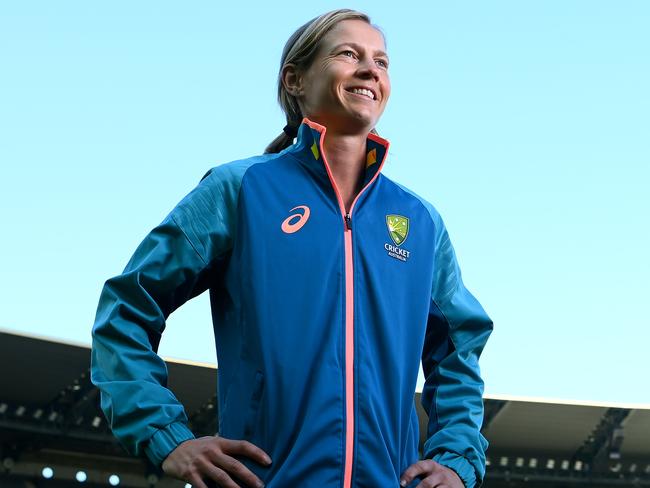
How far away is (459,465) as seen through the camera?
67.3 inches

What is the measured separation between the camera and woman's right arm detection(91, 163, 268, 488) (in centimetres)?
153

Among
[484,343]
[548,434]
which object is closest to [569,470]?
[548,434]

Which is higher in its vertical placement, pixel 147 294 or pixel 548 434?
pixel 147 294

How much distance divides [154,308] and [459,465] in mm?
599

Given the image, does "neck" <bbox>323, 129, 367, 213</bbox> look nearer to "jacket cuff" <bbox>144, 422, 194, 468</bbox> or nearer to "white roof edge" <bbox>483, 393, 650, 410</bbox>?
"jacket cuff" <bbox>144, 422, 194, 468</bbox>

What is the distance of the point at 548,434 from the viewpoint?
1714 cm

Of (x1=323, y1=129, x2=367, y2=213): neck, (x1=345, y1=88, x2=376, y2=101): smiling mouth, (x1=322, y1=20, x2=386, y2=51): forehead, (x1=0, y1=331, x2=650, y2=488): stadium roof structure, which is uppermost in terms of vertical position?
(x1=322, y1=20, x2=386, y2=51): forehead

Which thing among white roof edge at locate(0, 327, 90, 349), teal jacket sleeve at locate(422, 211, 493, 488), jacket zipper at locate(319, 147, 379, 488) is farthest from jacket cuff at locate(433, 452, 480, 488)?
white roof edge at locate(0, 327, 90, 349)

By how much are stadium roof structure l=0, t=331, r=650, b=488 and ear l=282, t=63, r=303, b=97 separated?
12.3 m

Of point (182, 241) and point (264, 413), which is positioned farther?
point (182, 241)

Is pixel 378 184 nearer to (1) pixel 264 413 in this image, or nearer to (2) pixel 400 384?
(2) pixel 400 384

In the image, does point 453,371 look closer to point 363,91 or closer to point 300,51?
point 363,91

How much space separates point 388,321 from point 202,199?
39 cm

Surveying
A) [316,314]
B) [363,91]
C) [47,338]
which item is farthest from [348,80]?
[47,338]
